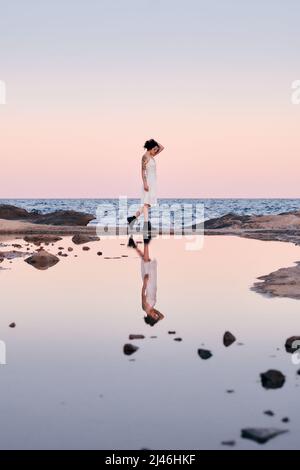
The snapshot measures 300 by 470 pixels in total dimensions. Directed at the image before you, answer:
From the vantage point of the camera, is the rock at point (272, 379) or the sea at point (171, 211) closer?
the rock at point (272, 379)

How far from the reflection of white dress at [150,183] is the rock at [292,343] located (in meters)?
14.6

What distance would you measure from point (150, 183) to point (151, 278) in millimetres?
9702

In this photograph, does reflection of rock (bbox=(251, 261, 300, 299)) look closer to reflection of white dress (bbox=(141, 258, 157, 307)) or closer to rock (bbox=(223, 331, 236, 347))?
reflection of white dress (bbox=(141, 258, 157, 307))

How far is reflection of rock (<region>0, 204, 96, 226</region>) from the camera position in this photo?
3385cm

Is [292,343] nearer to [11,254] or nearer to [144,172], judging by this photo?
[11,254]

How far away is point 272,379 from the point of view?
5.07m

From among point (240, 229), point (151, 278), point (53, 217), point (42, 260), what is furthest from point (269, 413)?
point (53, 217)

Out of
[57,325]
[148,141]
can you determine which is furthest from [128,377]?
[148,141]

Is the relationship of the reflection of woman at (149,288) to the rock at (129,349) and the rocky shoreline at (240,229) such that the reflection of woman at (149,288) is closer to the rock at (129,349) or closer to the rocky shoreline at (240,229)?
the rock at (129,349)

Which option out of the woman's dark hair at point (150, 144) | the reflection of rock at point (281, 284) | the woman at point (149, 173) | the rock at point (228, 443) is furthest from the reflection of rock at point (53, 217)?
the rock at point (228, 443)

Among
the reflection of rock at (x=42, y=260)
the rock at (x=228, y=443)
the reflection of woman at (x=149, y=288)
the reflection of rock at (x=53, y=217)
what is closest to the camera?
the rock at (x=228, y=443)

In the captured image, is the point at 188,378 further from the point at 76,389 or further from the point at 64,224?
the point at 64,224

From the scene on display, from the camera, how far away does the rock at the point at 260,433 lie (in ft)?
13.0

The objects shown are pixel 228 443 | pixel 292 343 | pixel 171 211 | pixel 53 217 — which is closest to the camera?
pixel 228 443
